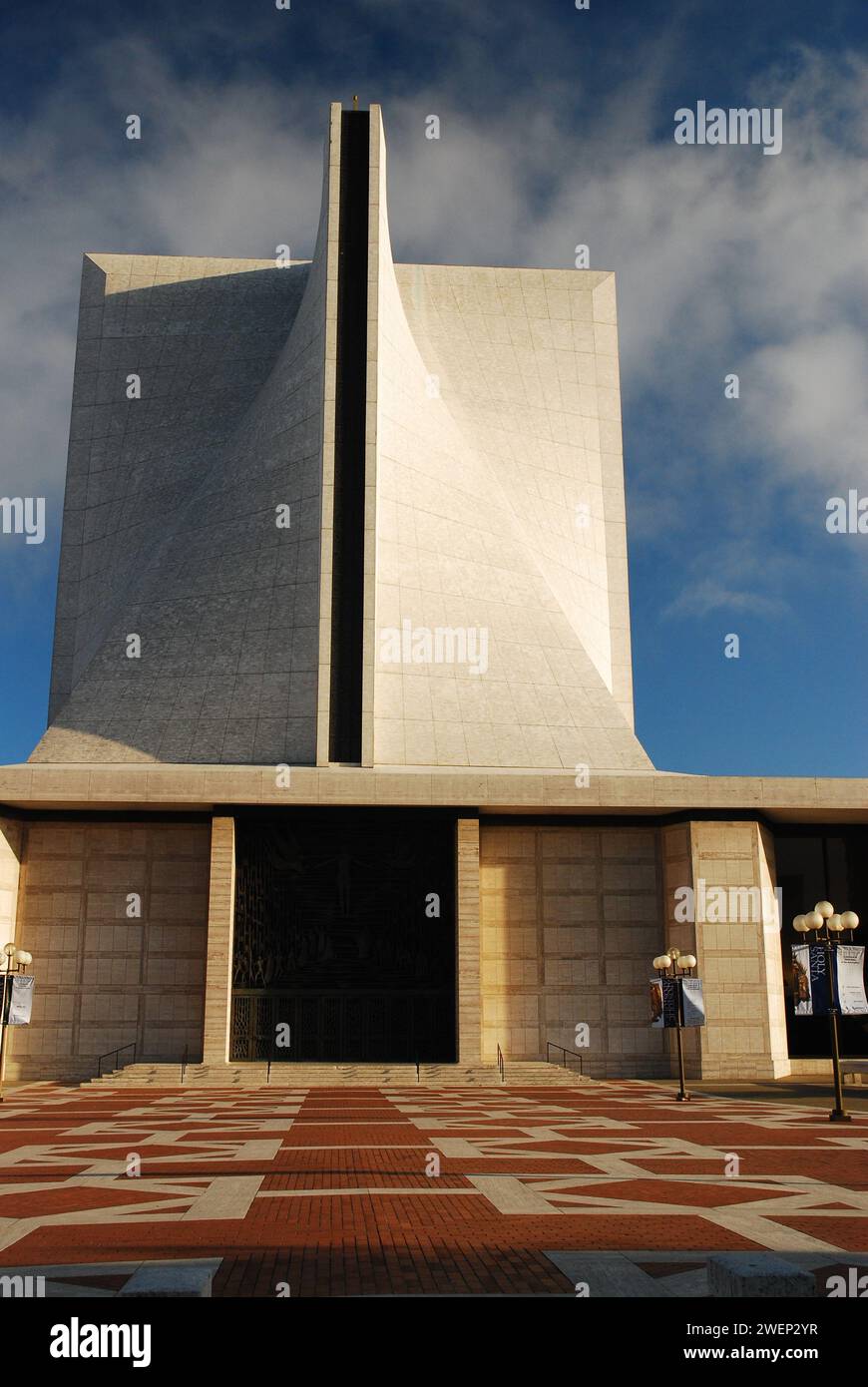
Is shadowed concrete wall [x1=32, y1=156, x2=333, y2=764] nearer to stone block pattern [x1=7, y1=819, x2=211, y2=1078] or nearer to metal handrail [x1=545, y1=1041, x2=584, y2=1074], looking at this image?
stone block pattern [x1=7, y1=819, x2=211, y2=1078]

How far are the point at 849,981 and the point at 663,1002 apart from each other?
5936 millimetres

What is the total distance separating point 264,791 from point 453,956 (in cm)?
589

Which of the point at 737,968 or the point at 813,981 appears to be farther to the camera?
the point at 737,968

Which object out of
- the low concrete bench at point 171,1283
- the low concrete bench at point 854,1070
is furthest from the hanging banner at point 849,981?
the low concrete bench at point 171,1283

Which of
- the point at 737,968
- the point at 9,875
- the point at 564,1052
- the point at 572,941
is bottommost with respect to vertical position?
the point at 564,1052

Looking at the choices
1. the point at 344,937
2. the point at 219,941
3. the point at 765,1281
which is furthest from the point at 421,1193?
the point at 344,937

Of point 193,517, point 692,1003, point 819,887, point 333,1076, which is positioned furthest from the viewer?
point 193,517

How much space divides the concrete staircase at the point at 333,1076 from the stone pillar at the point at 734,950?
11.1ft

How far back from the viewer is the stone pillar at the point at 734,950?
2664cm

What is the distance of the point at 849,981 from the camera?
19500 mm

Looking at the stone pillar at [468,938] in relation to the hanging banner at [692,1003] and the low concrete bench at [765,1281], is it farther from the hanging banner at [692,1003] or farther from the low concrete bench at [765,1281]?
the low concrete bench at [765,1281]

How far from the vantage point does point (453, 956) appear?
27234 mm

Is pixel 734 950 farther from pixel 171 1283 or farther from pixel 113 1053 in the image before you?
pixel 171 1283
